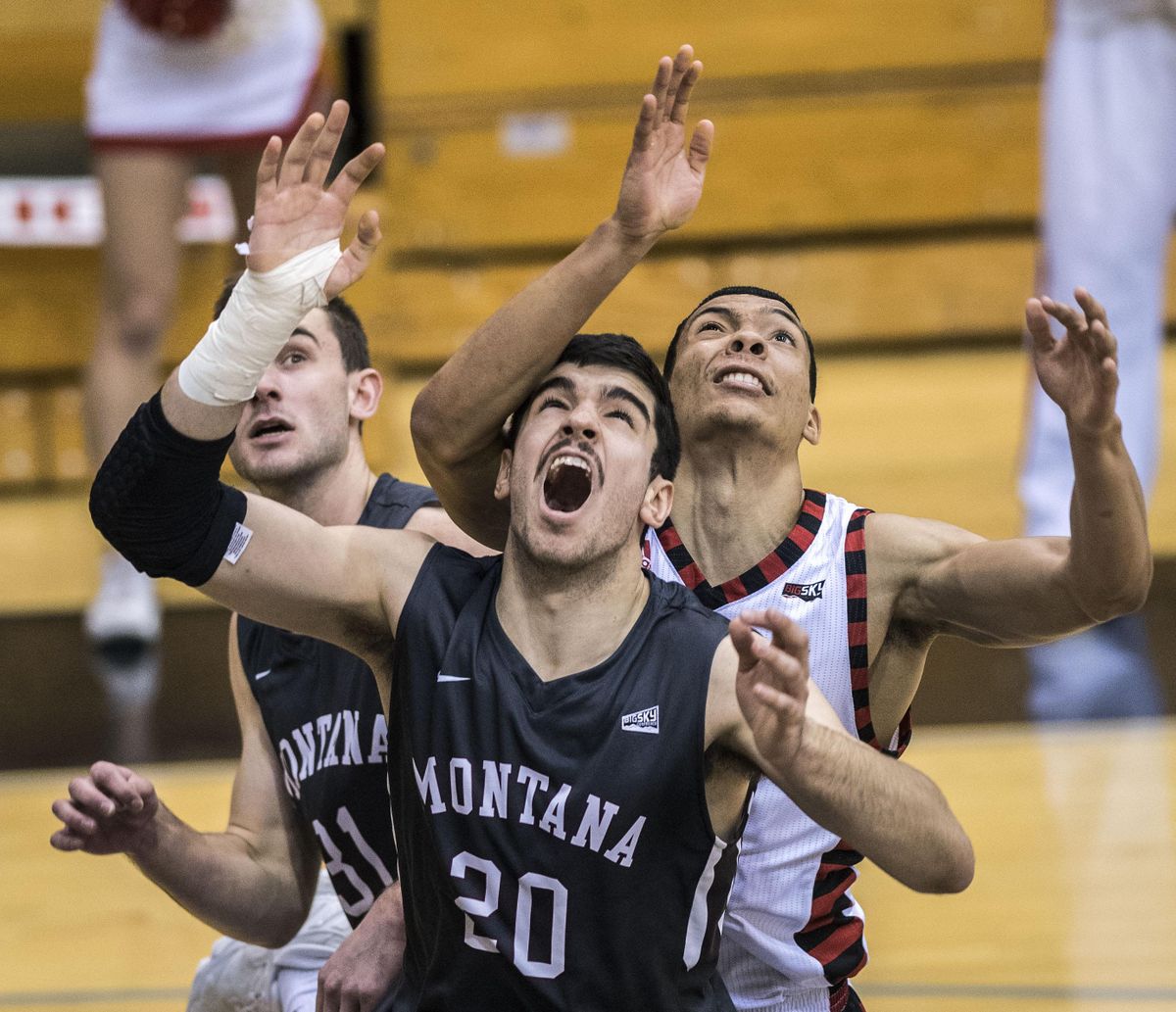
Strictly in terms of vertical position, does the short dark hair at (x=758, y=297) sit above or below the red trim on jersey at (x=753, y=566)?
above

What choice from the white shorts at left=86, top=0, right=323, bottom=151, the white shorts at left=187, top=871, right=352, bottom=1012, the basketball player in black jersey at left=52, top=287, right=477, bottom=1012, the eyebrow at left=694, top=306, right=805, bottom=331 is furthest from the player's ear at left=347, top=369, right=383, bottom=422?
the white shorts at left=86, top=0, right=323, bottom=151

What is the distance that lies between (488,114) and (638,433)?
5507 mm

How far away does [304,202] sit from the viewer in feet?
7.43

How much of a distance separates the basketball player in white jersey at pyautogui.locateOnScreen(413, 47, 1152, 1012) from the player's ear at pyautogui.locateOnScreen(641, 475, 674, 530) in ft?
0.69

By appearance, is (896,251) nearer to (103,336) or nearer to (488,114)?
(488,114)

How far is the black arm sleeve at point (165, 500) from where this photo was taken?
2.17 metres

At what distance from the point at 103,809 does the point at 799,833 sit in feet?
3.21

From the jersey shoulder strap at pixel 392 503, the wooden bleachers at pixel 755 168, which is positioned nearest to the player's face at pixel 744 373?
the jersey shoulder strap at pixel 392 503

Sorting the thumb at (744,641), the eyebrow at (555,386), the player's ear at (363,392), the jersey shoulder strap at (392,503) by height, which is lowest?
the jersey shoulder strap at (392,503)

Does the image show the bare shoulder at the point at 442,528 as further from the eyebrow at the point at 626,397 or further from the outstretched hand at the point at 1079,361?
the outstretched hand at the point at 1079,361

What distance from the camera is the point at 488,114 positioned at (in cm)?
762

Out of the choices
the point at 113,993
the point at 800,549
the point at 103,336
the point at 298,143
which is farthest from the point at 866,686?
the point at 103,336

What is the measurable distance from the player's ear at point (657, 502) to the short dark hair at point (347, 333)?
68 centimetres

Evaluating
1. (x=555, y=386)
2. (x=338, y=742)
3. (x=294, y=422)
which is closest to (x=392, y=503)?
(x=294, y=422)
